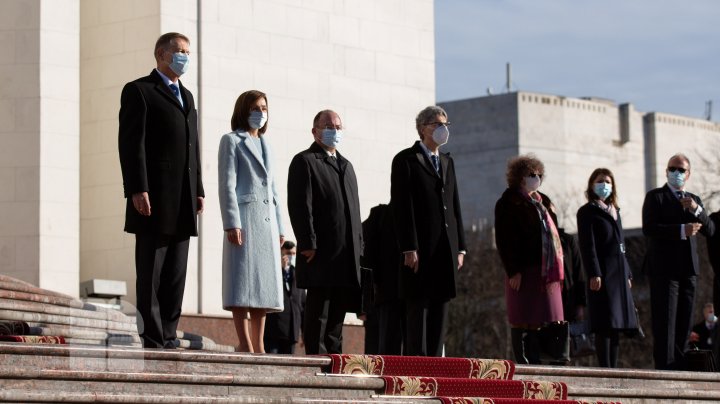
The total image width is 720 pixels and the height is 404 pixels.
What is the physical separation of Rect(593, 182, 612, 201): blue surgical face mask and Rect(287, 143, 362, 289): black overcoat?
305 cm

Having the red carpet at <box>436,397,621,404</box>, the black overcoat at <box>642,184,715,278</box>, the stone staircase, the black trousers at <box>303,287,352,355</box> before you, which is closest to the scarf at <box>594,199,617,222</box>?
the black overcoat at <box>642,184,715,278</box>

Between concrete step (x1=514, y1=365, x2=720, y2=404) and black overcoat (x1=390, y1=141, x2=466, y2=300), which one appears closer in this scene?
concrete step (x1=514, y1=365, x2=720, y2=404)

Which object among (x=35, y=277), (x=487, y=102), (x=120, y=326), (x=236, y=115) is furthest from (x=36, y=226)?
(x=487, y=102)

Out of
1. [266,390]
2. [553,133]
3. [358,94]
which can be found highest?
[553,133]

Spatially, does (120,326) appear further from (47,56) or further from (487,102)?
(487,102)

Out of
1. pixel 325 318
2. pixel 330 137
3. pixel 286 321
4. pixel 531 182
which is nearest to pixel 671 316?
pixel 531 182

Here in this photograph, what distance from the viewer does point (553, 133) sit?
3344 inches

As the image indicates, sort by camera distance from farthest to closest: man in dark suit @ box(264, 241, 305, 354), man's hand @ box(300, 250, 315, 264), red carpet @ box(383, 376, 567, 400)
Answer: man in dark suit @ box(264, 241, 305, 354) < man's hand @ box(300, 250, 315, 264) < red carpet @ box(383, 376, 567, 400)

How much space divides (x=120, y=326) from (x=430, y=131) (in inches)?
207

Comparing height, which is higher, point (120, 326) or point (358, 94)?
point (358, 94)

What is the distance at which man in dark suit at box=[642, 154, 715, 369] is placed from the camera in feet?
49.8

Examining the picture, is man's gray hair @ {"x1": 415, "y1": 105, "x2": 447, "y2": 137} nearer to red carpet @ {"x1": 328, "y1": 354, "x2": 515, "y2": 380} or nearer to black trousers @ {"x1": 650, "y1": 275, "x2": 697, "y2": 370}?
red carpet @ {"x1": 328, "y1": 354, "x2": 515, "y2": 380}

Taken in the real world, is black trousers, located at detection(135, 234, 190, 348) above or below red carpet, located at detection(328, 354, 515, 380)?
above

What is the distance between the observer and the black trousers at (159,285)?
37.6 feet
